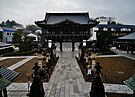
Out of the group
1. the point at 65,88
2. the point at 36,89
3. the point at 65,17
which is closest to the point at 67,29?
the point at 65,17

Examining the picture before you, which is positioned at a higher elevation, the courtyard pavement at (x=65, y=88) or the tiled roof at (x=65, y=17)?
the tiled roof at (x=65, y=17)

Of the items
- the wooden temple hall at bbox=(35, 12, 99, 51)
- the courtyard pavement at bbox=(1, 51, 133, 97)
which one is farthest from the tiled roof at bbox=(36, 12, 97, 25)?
the courtyard pavement at bbox=(1, 51, 133, 97)

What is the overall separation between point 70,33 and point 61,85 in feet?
100

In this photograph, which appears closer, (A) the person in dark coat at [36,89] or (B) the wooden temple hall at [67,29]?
(A) the person in dark coat at [36,89]

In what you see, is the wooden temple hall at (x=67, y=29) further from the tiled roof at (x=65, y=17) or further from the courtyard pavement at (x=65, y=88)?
the courtyard pavement at (x=65, y=88)

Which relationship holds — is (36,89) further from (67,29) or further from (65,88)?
(67,29)

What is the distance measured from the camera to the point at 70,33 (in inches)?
1779

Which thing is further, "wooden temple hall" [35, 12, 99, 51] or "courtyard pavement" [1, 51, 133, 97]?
"wooden temple hall" [35, 12, 99, 51]

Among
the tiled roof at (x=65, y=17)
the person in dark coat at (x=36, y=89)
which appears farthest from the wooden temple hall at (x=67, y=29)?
the person in dark coat at (x=36, y=89)

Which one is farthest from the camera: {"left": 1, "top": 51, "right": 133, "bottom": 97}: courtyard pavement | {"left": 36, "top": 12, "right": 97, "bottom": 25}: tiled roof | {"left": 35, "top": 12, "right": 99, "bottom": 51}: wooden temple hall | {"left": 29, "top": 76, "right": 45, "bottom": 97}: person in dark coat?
{"left": 36, "top": 12, "right": 97, "bottom": 25}: tiled roof

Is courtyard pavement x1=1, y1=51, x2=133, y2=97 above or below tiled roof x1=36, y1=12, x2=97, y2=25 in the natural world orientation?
below

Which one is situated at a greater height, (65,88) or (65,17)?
(65,17)

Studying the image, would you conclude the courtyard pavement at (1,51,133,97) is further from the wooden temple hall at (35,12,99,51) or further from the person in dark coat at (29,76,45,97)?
the wooden temple hall at (35,12,99,51)

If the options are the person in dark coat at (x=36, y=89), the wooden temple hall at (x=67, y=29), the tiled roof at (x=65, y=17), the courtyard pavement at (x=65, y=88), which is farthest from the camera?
the tiled roof at (x=65, y=17)
